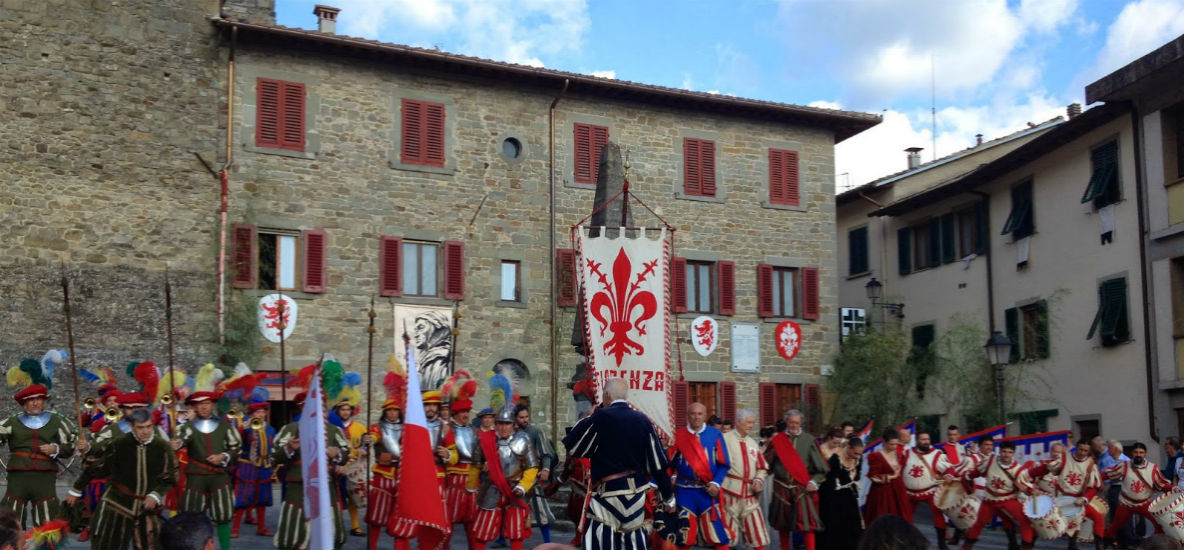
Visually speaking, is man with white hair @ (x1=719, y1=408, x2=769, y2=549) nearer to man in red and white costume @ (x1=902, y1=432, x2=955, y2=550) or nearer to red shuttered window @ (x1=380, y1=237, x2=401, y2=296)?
man in red and white costume @ (x1=902, y1=432, x2=955, y2=550)

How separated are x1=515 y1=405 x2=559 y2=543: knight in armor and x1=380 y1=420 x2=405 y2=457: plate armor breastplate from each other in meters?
1.38

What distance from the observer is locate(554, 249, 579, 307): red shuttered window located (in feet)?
91.9

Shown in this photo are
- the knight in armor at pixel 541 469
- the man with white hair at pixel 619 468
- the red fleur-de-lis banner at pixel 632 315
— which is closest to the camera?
the man with white hair at pixel 619 468

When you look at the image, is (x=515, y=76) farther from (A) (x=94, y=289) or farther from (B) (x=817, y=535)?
(B) (x=817, y=535)

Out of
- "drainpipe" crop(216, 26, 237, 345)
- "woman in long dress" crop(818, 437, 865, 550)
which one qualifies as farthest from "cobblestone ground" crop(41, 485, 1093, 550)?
"drainpipe" crop(216, 26, 237, 345)

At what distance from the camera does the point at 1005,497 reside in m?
16.4

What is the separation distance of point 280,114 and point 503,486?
43.2 feet

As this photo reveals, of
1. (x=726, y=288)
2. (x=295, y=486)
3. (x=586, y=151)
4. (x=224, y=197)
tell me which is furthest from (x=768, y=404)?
(x=295, y=486)

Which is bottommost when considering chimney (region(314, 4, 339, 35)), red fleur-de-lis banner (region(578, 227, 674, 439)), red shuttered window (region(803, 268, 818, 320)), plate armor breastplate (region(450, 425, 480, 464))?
plate armor breastplate (region(450, 425, 480, 464))

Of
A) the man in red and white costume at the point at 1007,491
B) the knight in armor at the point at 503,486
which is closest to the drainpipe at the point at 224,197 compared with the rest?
the knight in armor at the point at 503,486

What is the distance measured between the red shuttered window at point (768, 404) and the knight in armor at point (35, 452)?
59.9 feet

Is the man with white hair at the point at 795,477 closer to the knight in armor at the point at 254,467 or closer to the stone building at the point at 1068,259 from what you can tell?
the knight in armor at the point at 254,467

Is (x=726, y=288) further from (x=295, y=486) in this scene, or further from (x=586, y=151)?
(x=295, y=486)

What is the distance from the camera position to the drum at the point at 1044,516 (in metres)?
16.5
